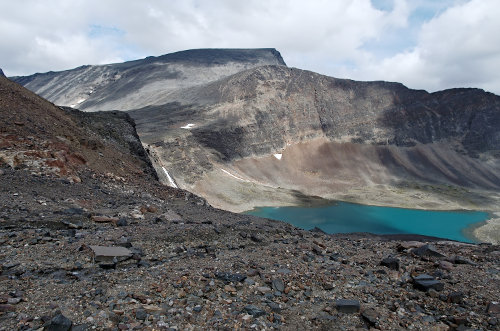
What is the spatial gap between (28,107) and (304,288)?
1964cm

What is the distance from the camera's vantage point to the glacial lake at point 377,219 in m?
48.0

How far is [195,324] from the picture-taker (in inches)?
230

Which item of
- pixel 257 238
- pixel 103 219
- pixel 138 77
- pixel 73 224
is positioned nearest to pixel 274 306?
pixel 257 238

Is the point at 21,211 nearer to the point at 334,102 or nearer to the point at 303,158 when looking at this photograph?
the point at 303,158

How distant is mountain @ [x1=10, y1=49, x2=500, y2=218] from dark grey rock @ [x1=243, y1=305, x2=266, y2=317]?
46439 mm

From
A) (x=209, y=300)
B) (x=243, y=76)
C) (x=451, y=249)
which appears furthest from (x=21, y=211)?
(x=243, y=76)

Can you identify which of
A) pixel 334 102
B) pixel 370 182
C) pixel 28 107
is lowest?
pixel 370 182

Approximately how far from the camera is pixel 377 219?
2108 inches

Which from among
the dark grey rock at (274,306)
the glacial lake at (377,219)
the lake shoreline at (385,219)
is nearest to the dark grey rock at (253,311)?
the dark grey rock at (274,306)

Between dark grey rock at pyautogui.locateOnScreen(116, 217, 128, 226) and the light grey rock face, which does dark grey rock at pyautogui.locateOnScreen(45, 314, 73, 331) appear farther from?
the light grey rock face

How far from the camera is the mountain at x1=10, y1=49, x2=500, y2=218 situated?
61531 millimetres

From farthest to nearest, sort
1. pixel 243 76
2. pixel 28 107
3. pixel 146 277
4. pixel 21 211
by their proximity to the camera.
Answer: pixel 243 76 < pixel 28 107 < pixel 21 211 < pixel 146 277

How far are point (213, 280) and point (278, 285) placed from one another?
4.32 feet

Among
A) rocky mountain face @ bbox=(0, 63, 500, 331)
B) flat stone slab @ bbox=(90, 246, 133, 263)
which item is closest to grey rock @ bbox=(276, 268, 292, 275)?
rocky mountain face @ bbox=(0, 63, 500, 331)
